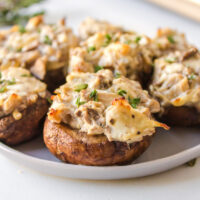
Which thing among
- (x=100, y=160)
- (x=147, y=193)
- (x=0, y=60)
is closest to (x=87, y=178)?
(x=100, y=160)

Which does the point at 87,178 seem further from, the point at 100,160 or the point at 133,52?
the point at 133,52

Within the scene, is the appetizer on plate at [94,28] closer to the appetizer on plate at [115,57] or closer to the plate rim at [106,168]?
the appetizer on plate at [115,57]

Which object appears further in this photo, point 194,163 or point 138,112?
point 194,163

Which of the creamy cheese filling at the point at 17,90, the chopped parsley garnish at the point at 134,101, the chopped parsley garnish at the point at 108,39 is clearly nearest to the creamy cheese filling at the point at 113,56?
the chopped parsley garnish at the point at 108,39

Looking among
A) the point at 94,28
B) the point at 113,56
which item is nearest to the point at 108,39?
the point at 113,56

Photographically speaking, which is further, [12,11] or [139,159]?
[12,11]

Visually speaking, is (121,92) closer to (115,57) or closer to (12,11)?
(115,57)
